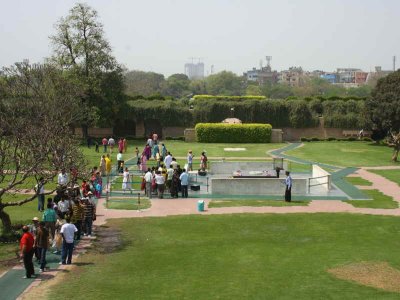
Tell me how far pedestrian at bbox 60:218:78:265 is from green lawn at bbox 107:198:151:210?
869 centimetres

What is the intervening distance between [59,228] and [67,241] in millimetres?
2109

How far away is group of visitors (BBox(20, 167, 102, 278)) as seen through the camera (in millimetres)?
15480

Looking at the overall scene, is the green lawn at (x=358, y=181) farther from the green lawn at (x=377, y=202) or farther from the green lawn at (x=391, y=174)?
the green lawn at (x=377, y=202)

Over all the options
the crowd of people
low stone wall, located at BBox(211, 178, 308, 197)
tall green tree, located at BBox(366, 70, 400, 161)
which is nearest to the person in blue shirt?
the crowd of people

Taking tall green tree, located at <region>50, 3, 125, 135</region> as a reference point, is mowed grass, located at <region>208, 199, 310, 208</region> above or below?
below

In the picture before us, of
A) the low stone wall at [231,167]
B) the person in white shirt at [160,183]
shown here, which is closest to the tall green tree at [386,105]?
the low stone wall at [231,167]

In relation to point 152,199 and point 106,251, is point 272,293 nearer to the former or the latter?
point 106,251

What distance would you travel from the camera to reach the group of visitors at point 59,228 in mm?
15480

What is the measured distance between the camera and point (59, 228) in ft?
59.9

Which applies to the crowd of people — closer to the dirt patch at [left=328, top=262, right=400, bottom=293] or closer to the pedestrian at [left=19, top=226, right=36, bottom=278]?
the pedestrian at [left=19, top=226, right=36, bottom=278]

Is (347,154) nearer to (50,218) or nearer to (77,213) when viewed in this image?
(77,213)

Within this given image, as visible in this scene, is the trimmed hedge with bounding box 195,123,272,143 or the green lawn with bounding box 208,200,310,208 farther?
the trimmed hedge with bounding box 195,123,272,143

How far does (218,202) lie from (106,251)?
9.38 meters

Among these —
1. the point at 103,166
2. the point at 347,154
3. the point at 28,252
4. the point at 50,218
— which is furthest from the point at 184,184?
the point at 347,154
